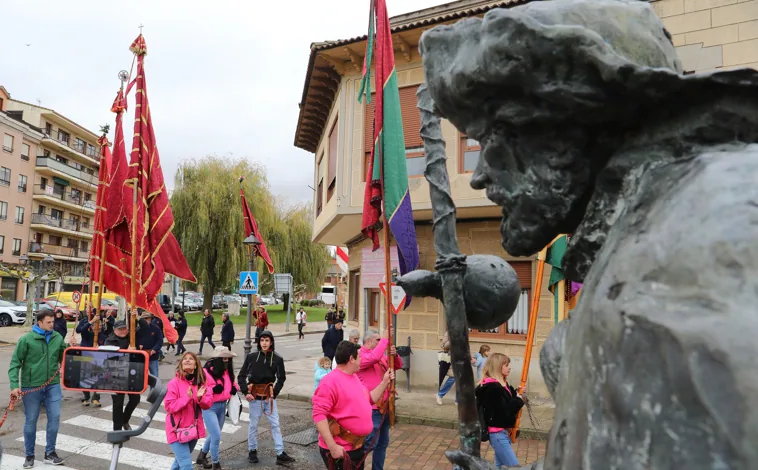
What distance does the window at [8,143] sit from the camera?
39.0m

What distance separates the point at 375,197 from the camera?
6672 millimetres

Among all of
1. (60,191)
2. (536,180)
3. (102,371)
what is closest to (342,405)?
(102,371)

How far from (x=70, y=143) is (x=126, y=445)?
4992 centimetres

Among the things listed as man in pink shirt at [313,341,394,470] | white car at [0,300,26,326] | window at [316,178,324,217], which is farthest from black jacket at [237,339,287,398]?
white car at [0,300,26,326]

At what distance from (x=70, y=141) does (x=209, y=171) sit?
103ft

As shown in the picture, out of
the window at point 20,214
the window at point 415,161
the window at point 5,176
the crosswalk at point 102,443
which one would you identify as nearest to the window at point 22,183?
the window at point 5,176

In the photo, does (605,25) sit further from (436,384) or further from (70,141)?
(70,141)

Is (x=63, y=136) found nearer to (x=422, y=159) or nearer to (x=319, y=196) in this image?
(x=319, y=196)

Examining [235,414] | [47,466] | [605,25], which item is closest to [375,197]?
[235,414]

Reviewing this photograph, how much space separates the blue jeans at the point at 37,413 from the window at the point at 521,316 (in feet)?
24.3

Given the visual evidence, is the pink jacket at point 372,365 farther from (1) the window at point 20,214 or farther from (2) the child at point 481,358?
(1) the window at point 20,214

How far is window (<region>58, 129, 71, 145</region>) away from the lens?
155 ft

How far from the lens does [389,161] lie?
6.31 metres

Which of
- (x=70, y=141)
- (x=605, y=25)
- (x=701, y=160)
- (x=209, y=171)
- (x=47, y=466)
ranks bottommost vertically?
(x=47, y=466)
